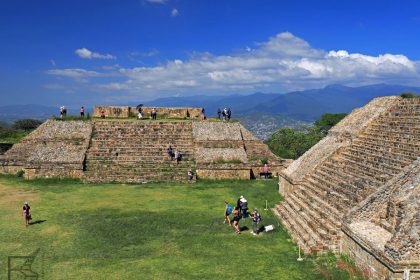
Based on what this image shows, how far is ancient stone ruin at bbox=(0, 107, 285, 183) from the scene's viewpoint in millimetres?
26031

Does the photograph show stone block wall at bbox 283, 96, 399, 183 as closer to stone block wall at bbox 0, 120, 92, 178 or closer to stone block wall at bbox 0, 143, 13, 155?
stone block wall at bbox 0, 120, 92, 178

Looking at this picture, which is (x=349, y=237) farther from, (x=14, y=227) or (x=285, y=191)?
(x=14, y=227)

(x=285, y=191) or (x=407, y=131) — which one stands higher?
(x=407, y=131)

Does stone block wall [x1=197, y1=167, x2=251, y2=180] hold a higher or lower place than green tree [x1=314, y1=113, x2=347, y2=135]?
lower

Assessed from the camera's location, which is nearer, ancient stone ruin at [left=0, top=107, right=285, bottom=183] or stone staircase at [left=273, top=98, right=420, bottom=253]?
stone staircase at [left=273, top=98, right=420, bottom=253]

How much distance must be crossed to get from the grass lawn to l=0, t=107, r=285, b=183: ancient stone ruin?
2882mm

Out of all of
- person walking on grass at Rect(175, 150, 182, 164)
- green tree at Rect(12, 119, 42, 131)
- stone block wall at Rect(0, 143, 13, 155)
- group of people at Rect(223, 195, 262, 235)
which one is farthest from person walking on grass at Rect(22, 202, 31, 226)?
green tree at Rect(12, 119, 42, 131)

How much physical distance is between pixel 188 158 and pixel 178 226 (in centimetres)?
1146

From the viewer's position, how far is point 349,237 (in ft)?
41.4

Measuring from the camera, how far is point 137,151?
92.7ft

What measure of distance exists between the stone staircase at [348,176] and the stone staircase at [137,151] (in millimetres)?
10139

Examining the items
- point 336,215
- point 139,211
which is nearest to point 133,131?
point 139,211

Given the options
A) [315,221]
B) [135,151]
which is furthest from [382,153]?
[135,151]

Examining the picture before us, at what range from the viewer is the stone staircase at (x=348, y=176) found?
14164mm
